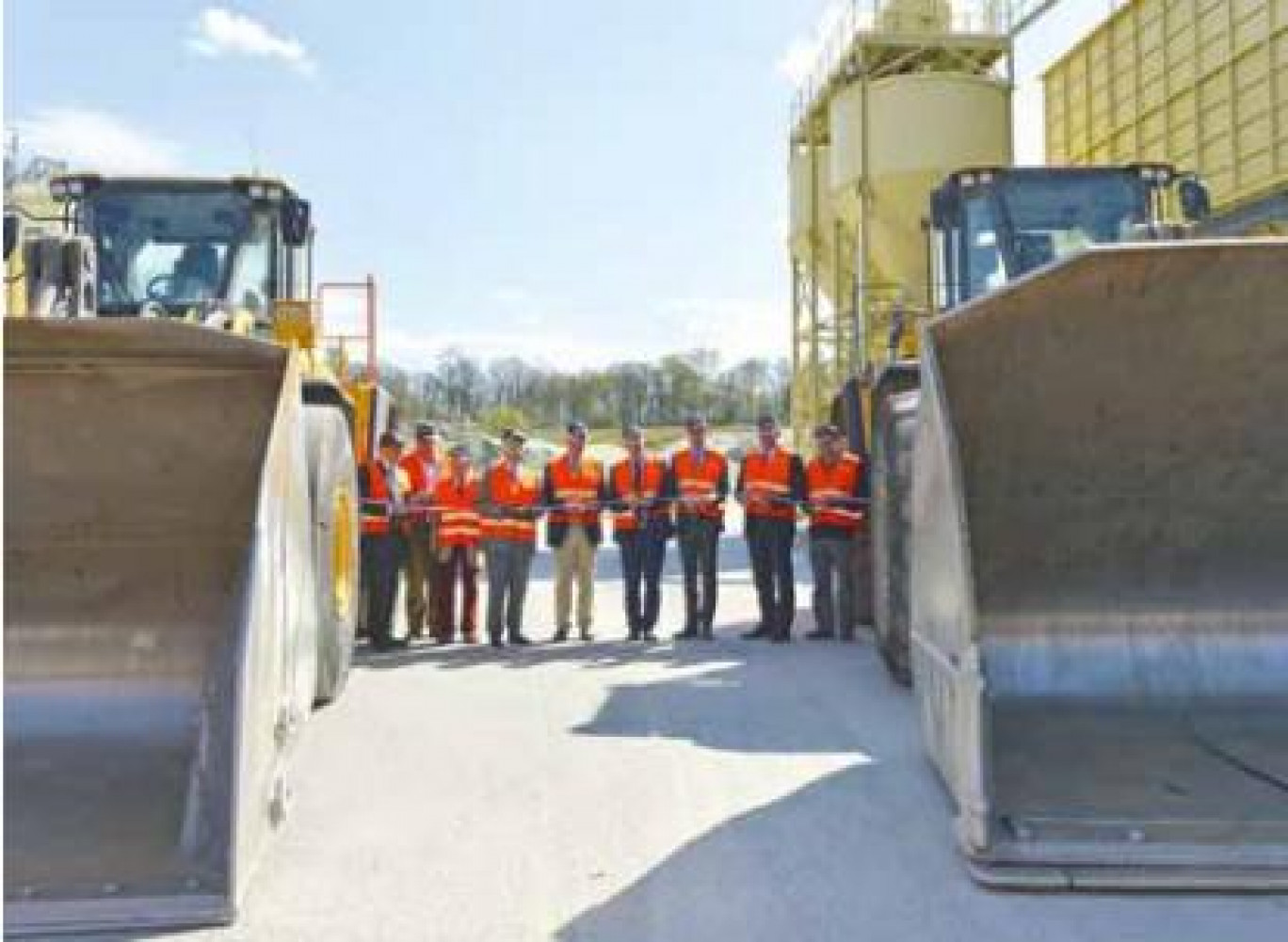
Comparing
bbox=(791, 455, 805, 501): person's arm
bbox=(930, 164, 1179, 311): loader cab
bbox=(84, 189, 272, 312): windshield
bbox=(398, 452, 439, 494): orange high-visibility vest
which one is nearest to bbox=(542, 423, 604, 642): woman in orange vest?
bbox=(398, 452, 439, 494): orange high-visibility vest

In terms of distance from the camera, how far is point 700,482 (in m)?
8.44

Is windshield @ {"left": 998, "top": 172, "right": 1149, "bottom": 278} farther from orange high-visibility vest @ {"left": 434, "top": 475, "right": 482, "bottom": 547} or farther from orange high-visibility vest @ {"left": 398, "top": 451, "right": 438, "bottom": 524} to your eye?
orange high-visibility vest @ {"left": 398, "top": 451, "right": 438, "bottom": 524}

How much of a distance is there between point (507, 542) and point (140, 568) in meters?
3.95

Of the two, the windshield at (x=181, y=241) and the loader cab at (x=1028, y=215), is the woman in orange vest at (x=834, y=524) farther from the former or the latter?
the windshield at (x=181, y=241)

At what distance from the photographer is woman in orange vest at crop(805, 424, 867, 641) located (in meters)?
8.03

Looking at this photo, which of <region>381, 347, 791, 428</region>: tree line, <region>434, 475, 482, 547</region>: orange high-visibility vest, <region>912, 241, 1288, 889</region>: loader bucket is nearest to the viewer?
<region>912, 241, 1288, 889</region>: loader bucket

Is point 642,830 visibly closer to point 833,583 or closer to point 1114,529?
point 1114,529

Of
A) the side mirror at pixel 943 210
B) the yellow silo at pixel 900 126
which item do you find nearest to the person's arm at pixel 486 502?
the side mirror at pixel 943 210

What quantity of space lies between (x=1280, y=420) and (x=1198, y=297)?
64cm

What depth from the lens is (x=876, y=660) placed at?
7.30 metres

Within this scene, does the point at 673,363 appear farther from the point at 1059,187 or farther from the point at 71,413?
the point at 71,413

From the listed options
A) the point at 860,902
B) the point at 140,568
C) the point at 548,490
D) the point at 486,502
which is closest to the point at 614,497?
the point at 548,490

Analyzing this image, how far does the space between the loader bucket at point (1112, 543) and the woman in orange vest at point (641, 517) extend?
12.4ft

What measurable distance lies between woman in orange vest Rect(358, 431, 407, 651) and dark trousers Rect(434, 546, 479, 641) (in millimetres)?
298
